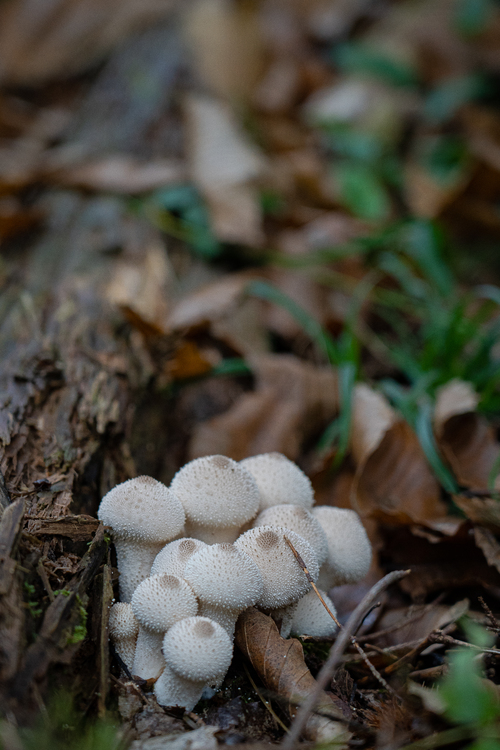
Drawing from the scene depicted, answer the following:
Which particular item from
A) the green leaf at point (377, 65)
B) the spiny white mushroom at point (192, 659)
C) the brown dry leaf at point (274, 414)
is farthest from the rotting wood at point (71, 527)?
the green leaf at point (377, 65)

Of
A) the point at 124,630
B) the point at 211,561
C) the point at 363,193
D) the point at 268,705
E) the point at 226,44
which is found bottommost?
the point at 363,193

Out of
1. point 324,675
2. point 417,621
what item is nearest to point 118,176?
point 417,621

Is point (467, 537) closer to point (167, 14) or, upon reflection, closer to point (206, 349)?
point (206, 349)

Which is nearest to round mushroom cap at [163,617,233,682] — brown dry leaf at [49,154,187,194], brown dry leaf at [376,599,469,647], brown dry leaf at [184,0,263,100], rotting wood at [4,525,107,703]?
rotting wood at [4,525,107,703]

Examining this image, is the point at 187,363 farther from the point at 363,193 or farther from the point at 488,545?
the point at 363,193

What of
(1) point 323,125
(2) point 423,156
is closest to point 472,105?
(2) point 423,156

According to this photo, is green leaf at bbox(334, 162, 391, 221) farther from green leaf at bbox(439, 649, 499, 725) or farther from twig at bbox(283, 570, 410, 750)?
green leaf at bbox(439, 649, 499, 725)

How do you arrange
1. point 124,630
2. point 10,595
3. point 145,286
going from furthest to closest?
point 145,286 → point 124,630 → point 10,595
